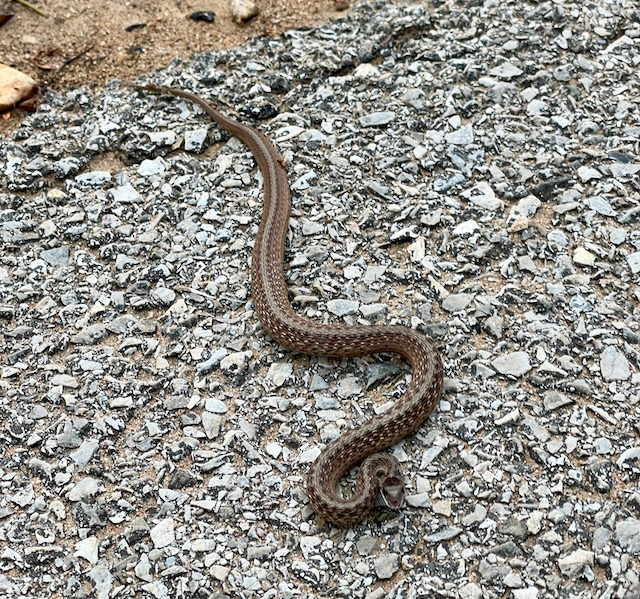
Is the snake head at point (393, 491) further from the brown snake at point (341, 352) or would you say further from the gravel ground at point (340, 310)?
the gravel ground at point (340, 310)

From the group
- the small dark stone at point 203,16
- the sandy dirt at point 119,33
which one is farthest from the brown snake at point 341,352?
the small dark stone at point 203,16

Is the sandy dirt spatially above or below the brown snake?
above

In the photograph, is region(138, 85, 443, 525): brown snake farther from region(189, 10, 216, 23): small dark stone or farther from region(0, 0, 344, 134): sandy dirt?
region(189, 10, 216, 23): small dark stone

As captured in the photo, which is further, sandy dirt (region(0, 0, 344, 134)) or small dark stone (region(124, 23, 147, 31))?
small dark stone (region(124, 23, 147, 31))

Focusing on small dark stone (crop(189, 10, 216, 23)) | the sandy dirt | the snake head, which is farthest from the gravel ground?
small dark stone (crop(189, 10, 216, 23))

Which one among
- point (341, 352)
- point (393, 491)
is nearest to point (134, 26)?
point (341, 352)

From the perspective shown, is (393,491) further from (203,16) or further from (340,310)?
(203,16)

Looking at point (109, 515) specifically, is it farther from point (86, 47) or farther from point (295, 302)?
point (86, 47)

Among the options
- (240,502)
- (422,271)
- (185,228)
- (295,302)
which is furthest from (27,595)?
(422,271)
